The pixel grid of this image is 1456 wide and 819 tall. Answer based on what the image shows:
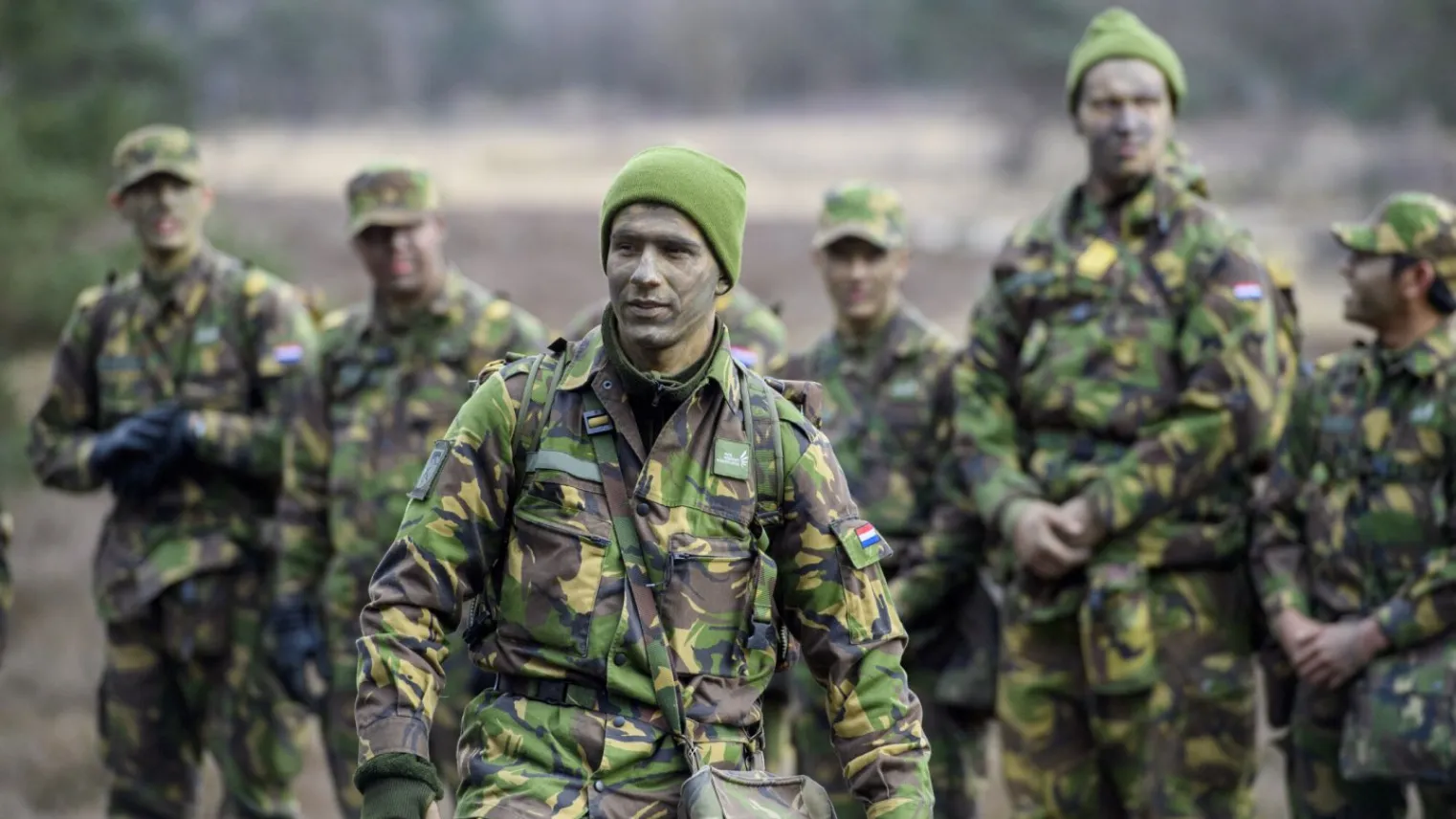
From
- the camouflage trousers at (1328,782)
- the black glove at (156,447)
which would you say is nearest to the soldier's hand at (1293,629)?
the camouflage trousers at (1328,782)

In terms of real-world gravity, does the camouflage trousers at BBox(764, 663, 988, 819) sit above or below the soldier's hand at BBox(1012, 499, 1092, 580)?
below

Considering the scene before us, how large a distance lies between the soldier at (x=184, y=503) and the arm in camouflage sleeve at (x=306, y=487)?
0.77 ft

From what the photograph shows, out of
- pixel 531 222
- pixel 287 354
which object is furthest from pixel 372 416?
pixel 531 222

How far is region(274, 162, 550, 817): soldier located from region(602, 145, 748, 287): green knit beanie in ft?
11.2

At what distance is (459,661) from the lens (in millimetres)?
8203

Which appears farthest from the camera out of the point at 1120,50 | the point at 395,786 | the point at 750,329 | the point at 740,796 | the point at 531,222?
the point at 531,222

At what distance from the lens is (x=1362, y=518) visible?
7.03 meters

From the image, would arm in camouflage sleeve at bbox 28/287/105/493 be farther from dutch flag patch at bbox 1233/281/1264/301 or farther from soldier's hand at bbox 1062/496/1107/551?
dutch flag patch at bbox 1233/281/1264/301

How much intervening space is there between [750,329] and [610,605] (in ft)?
12.7

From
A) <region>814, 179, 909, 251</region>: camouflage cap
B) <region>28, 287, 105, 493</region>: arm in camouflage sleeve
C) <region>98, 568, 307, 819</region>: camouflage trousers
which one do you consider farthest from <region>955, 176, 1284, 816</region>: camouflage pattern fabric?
<region>28, 287, 105, 493</region>: arm in camouflage sleeve

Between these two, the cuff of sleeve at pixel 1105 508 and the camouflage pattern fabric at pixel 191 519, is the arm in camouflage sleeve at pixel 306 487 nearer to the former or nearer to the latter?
the camouflage pattern fabric at pixel 191 519

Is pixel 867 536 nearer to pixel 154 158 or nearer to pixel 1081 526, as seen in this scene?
pixel 1081 526

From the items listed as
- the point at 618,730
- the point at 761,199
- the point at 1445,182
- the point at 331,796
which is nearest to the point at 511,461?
the point at 618,730

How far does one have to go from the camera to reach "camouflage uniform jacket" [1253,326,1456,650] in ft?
22.5
